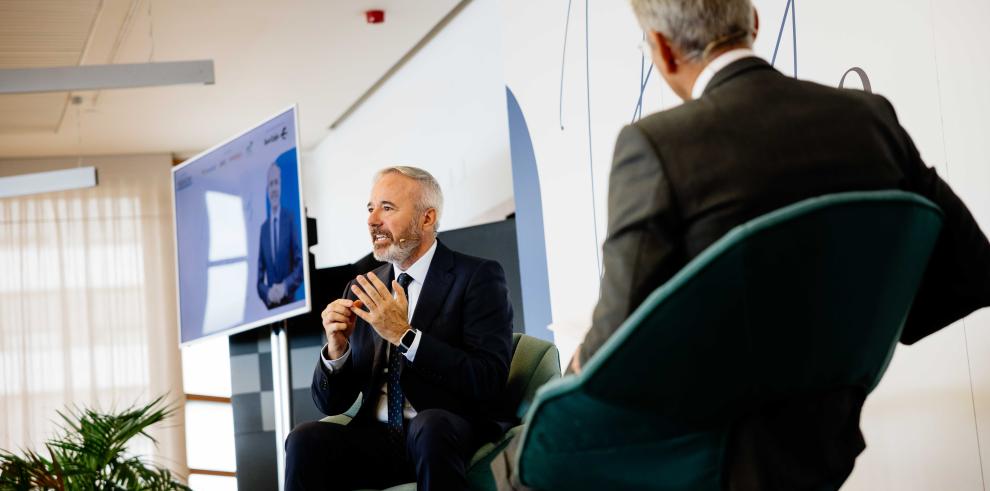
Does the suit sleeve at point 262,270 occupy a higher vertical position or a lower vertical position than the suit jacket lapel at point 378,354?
higher

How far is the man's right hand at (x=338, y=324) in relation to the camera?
2576 mm

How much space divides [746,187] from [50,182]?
17.6ft

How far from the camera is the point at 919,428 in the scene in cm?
245

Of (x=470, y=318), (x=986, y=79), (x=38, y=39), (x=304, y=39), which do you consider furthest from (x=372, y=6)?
(x=986, y=79)

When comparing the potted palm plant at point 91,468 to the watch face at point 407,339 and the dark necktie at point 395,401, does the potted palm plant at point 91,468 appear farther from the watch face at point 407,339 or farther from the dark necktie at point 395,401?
the watch face at point 407,339

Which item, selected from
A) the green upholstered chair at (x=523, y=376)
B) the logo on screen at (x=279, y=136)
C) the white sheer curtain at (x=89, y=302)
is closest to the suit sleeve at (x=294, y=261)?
the logo on screen at (x=279, y=136)

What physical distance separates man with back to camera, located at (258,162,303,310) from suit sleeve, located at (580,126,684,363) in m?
3.33

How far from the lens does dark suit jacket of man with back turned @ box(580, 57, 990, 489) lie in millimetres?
1250

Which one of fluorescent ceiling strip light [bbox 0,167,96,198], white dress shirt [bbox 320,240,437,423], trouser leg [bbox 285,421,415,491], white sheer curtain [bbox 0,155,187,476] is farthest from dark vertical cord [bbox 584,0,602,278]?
white sheer curtain [bbox 0,155,187,476]

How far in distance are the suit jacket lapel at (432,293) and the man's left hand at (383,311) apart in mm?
139

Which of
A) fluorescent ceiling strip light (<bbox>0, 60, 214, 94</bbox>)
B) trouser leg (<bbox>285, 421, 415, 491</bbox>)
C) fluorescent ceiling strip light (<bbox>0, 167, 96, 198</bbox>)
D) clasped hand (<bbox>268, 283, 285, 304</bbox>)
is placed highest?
fluorescent ceiling strip light (<bbox>0, 60, 214, 94</bbox>)

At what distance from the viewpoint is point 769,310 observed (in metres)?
1.17

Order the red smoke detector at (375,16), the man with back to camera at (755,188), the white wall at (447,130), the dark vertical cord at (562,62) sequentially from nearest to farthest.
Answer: the man with back to camera at (755,188)
the dark vertical cord at (562,62)
the white wall at (447,130)
the red smoke detector at (375,16)

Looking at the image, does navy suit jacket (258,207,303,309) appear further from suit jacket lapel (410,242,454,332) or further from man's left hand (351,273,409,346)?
man's left hand (351,273,409,346)
